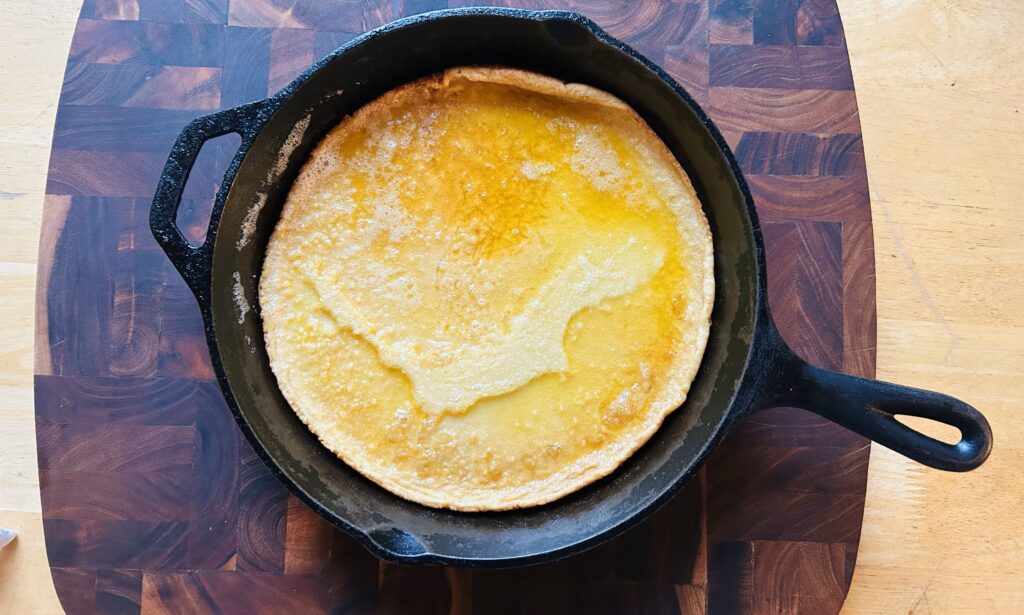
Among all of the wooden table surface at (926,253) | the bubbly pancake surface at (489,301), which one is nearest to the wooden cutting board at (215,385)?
the wooden table surface at (926,253)

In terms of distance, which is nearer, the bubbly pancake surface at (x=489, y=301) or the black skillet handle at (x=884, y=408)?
the black skillet handle at (x=884, y=408)

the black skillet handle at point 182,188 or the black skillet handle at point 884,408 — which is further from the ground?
the black skillet handle at point 182,188

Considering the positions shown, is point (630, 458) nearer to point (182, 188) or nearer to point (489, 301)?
point (489, 301)

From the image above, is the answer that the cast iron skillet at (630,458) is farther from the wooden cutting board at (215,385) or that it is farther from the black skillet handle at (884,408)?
the wooden cutting board at (215,385)

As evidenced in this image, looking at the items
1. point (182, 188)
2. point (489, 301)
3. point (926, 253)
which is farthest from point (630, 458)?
point (182, 188)

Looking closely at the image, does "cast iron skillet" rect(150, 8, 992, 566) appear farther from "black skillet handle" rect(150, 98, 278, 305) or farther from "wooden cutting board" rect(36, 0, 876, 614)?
"wooden cutting board" rect(36, 0, 876, 614)

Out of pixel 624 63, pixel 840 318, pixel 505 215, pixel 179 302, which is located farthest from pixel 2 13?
pixel 840 318

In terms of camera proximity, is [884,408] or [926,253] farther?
[926,253]
